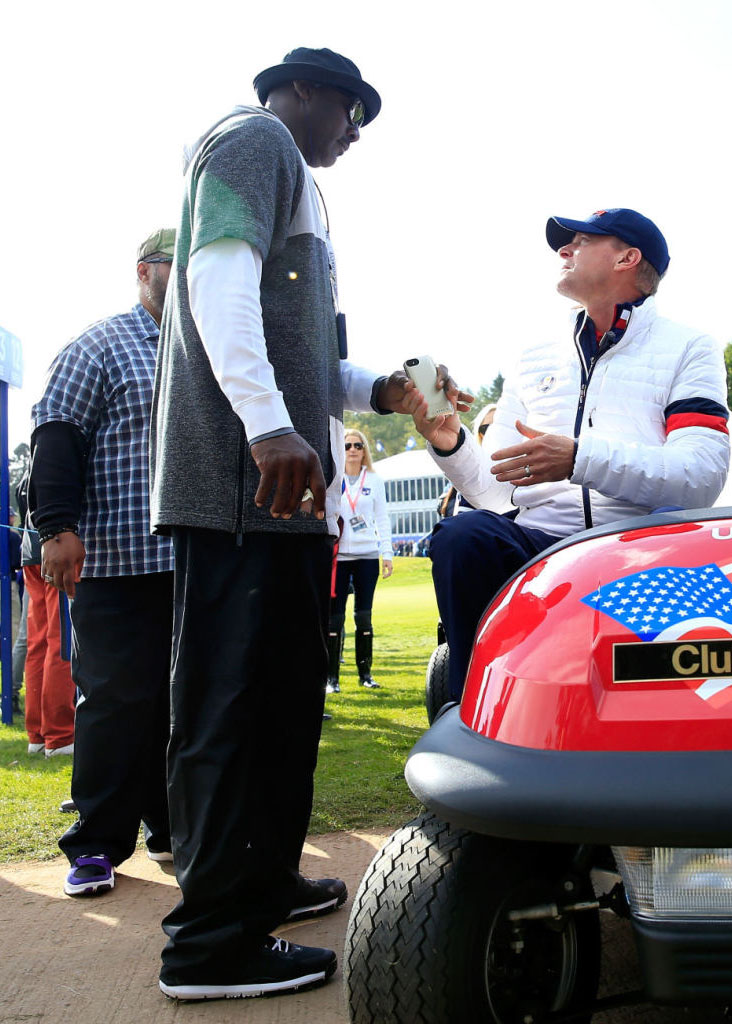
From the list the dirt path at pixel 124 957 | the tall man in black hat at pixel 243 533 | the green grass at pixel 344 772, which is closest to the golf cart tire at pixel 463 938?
the dirt path at pixel 124 957

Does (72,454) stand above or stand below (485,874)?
above

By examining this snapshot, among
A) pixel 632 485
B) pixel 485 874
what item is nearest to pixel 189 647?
pixel 485 874

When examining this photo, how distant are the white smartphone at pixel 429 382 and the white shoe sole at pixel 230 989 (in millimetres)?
1579

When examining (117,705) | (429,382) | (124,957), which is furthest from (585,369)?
(124,957)

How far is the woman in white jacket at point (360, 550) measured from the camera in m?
7.68

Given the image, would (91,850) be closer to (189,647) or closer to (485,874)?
(189,647)

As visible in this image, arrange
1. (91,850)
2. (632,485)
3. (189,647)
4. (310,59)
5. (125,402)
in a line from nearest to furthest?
(189,647) → (310,59) → (632,485) → (91,850) → (125,402)

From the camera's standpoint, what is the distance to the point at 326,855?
11.3ft

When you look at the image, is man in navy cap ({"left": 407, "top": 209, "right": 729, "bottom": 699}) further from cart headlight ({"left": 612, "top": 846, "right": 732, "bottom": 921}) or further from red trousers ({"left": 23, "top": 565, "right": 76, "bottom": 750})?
red trousers ({"left": 23, "top": 565, "right": 76, "bottom": 750})

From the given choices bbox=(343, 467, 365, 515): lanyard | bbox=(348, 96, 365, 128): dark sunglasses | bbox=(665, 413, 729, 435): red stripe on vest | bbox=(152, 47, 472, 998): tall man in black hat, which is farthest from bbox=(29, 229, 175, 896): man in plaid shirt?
bbox=(343, 467, 365, 515): lanyard

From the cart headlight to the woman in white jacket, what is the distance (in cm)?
602

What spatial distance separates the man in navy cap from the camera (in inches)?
98.7

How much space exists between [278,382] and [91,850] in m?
1.84

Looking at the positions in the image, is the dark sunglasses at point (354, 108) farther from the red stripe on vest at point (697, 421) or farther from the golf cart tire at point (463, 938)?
the golf cart tire at point (463, 938)
